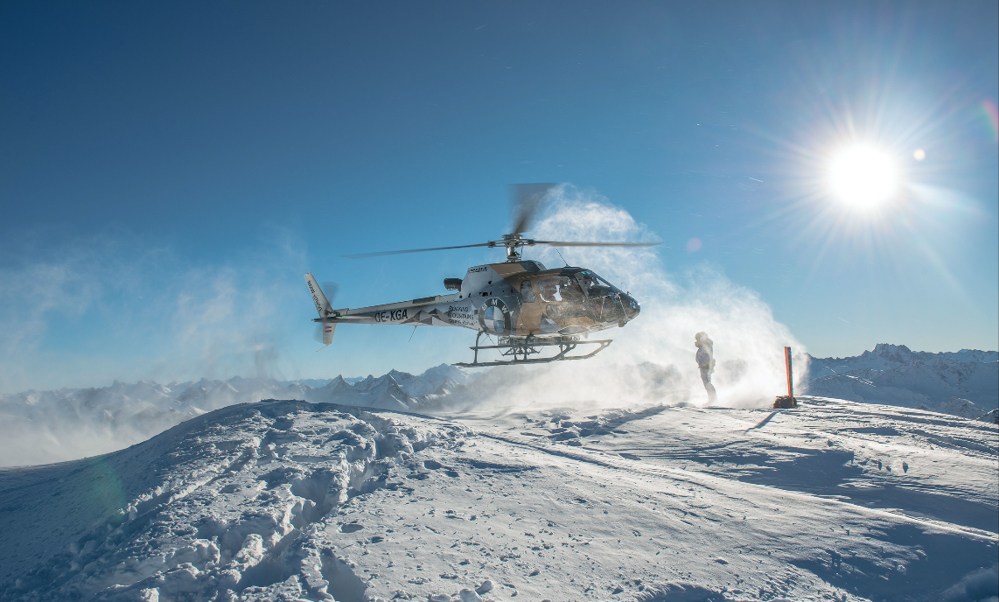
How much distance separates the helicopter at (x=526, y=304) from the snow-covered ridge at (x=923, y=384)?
154682mm

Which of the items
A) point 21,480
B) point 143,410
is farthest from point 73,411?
point 21,480

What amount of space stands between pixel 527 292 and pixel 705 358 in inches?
620

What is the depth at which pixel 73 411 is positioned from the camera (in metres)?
120

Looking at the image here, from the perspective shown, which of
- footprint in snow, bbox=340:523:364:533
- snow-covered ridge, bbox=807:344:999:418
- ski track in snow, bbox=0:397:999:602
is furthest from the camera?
snow-covered ridge, bbox=807:344:999:418

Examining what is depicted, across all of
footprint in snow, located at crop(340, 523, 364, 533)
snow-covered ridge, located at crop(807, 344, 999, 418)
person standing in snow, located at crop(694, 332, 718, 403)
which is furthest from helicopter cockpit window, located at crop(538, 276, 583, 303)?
snow-covered ridge, located at crop(807, 344, 999, 418)

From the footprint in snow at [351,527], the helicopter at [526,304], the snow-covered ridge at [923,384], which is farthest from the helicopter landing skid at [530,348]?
the snow-covered ridge at [923,384]

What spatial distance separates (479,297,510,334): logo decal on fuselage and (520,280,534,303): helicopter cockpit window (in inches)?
29.4

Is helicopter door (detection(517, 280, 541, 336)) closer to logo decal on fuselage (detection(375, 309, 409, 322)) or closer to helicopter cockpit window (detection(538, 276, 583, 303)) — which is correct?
helicopter cockpit window (detection(538, 276, 583, 303))

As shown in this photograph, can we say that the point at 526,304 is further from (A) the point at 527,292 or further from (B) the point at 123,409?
(B) the point at 123,409

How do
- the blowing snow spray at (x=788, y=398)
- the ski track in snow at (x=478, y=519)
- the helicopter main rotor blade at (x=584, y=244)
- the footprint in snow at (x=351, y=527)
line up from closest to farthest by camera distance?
the ski track in snow at (x=478, y=519), the footprint in snow at (x=351, y=527), the helicopter main rotor blade at (x=584, y=244), the blowing snow spray at (x=788, y=398)

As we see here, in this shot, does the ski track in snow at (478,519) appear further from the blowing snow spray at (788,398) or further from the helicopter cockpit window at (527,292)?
the blowing snow spray at (788,398)

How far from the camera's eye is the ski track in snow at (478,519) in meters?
5.68

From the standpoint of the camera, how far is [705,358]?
25.2m

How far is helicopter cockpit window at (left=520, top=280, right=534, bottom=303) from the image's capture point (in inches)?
569
